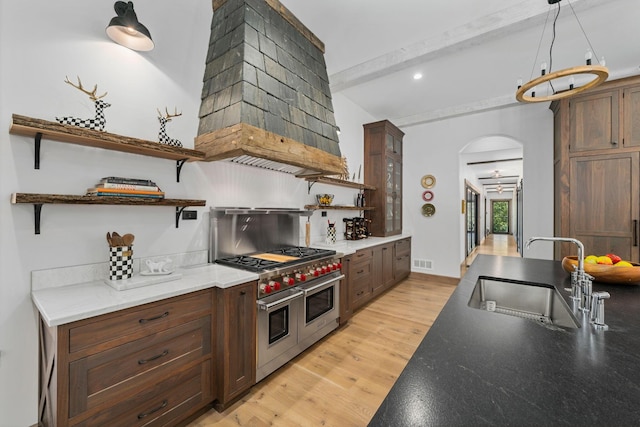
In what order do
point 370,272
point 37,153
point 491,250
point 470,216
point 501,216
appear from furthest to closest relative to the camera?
point 501,216 < point 491,250 < point 470,216 < point 370,272 < point 37,153

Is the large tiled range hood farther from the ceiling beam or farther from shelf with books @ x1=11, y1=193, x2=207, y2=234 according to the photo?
the ceiling beam

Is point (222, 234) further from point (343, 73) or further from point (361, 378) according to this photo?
point (343, 73)

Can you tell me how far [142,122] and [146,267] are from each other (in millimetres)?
1089

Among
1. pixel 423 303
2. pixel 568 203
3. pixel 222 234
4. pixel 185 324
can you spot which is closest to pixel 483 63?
pixel 568 203

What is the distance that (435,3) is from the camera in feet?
7.72

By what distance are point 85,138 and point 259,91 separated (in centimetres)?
118

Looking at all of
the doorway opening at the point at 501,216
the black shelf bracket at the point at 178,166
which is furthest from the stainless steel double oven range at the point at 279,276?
the doorway opening at the point at 501,216

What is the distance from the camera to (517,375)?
2.56 ft

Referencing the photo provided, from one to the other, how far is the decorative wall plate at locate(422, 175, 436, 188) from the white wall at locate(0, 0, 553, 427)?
12.1 feet

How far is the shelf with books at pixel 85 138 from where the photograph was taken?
139 centimetres

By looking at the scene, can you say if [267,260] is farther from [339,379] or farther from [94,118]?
[94,118]

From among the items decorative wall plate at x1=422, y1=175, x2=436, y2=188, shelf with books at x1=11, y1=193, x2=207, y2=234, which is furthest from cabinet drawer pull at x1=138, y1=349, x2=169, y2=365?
decorative wall plate at x1=422, y1=175, x2=436, y2=188

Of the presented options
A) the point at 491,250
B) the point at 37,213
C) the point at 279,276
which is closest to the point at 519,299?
the point at 279,276

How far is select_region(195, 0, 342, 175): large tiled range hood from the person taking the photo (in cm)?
201
